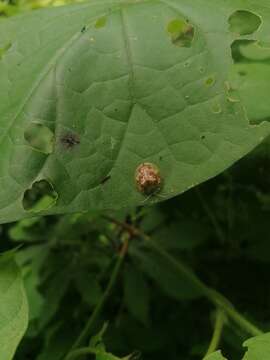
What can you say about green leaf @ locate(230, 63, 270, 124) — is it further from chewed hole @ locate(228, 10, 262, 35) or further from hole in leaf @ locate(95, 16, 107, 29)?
hole in leaf @ locate(95, 16, 107, 29)

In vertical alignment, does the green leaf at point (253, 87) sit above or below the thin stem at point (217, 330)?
above

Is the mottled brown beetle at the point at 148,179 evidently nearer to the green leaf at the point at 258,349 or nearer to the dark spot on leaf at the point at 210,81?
the dark spot on leaf at the point at 210,81

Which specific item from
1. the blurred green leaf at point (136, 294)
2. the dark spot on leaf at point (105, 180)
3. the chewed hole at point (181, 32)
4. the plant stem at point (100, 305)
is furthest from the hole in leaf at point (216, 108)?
the blurred green leaf at point (136, 294)

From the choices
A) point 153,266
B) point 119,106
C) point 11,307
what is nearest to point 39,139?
point 119,106

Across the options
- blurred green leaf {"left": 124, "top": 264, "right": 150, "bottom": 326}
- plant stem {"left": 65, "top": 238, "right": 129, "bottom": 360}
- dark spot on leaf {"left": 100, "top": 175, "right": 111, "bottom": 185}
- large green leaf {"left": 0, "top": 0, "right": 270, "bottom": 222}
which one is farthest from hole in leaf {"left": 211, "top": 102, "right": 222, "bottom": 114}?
blurred green leaf {"left": 124, "top": 264, "right": 150, "bottom": 326}

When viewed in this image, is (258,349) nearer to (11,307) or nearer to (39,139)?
(11,307)

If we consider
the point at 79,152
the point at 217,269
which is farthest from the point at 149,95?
the point at 217,269

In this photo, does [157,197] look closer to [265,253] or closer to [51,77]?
[51,77]
